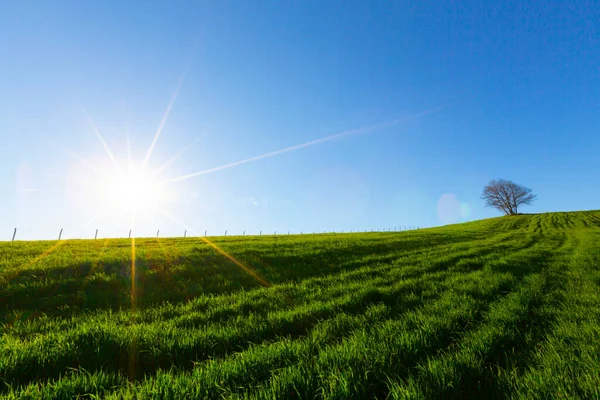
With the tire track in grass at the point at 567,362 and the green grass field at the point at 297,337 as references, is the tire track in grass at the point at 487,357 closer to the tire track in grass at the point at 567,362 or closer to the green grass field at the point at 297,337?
the green grass field at the point at 297,337

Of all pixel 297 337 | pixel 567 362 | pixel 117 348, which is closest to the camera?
pixel 567 362

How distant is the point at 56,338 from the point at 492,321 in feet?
24.7

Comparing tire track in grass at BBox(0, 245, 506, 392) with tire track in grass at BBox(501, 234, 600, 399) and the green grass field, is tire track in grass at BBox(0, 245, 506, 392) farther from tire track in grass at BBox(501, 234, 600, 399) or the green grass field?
tire track in grass at BBox(501, 234, 600, 399)

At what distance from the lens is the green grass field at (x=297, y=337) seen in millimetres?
3102

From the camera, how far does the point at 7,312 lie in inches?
270

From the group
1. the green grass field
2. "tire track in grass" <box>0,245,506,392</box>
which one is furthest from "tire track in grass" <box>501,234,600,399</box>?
"tire track in grass" <box>0,245,506,392</box>

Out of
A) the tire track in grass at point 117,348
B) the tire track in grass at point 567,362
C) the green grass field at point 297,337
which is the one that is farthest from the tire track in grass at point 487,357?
the tire track in grass at point 117,348

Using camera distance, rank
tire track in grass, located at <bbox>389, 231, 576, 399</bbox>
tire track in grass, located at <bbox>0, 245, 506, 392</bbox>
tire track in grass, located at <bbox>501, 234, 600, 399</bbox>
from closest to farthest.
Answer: tire track in grass, located at <bbox>501, 234, 600, 399</bbox> < tire track in grass, located at <bbox>389, 231, 576, 399</bbox> < tire track in grass, located at <bbox>0, 245, 506, 392</bbox>

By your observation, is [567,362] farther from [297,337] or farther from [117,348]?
[117,348]

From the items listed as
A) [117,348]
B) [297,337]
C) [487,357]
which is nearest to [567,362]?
[487,357]

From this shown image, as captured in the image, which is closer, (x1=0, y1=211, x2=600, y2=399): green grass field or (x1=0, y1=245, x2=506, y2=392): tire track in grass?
(x1=0, y1=211, x2=600, y2=399): green grass field

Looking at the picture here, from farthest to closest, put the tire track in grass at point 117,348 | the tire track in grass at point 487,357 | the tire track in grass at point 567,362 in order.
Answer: the tire track in grass at point 117,348, the tire track in grass at point 487,357, the tire track in grass at point 567,362

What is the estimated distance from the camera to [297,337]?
5035 mm

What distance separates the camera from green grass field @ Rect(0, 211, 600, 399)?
3.10 m
